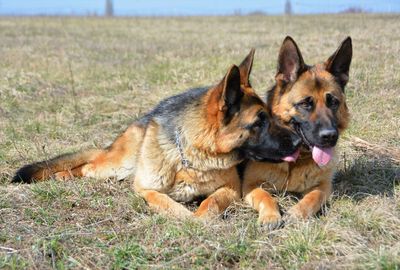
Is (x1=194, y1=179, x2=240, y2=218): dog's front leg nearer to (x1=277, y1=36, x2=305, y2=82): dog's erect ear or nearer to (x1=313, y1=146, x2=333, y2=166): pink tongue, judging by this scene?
(x1=313, y1=146, x2=333, y2=166): pink tongue

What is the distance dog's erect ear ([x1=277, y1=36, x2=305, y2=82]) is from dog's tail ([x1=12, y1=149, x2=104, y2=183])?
2467 mm

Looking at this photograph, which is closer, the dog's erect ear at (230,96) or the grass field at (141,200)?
the grass field at (141,200)

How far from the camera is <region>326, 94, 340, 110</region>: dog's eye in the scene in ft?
15.1

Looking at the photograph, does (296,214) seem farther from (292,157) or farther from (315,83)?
(315,83)

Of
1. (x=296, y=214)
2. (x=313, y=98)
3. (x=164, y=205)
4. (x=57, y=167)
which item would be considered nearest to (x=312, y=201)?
(x=296, y=214)

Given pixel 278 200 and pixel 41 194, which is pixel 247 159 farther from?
pixel 41 194

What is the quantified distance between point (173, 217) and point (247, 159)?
104 cm

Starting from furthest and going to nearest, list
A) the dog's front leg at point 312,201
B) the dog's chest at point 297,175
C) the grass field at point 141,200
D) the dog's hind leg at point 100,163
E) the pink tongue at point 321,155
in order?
the dog's hind leg at point 100,163 < the dog's chest at point 297,175 < the pink tongue at point 321,155 < the dog's front leg at point 312,201 < the grass field at point 141,200

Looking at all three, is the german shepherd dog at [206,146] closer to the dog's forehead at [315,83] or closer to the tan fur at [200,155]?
the tan fur at [200,155]

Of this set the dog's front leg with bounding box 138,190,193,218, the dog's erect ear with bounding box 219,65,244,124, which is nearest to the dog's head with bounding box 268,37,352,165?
the dog's erect ear with bounding box 219,65,244,124

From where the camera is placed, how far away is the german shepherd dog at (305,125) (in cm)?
445

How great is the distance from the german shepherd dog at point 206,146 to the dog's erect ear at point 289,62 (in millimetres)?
→ 353

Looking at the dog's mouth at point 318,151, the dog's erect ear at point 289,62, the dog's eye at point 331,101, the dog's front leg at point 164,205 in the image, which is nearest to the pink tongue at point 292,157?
the dog's mouth at point 318,151

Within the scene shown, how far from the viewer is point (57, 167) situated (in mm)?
5586
